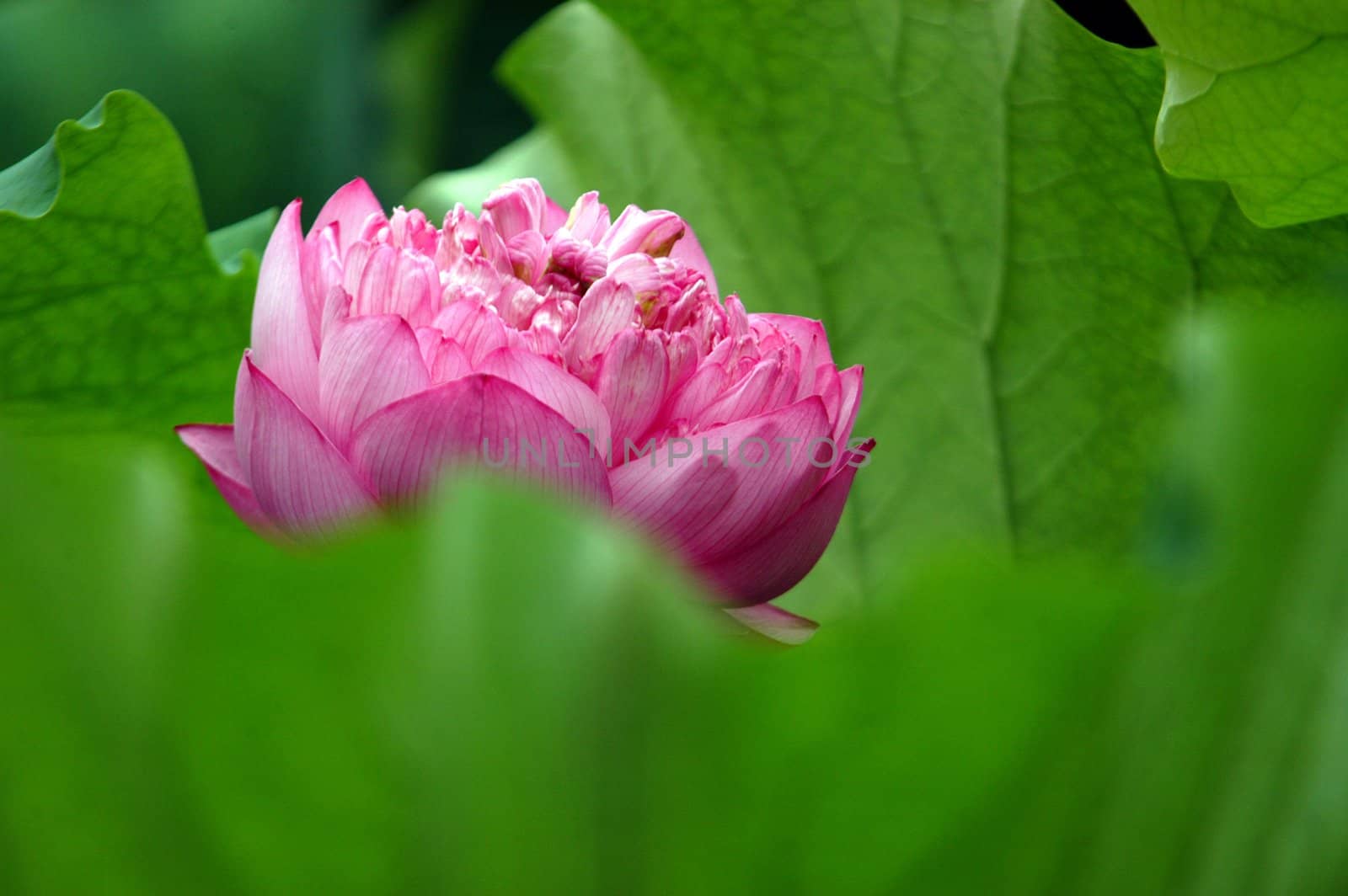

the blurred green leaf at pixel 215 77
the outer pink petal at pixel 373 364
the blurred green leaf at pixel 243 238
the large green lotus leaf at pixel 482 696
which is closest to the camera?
the large green lotus leaf at pixel 482 696

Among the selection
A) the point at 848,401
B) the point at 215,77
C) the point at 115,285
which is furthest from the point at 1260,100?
the point at 215,77

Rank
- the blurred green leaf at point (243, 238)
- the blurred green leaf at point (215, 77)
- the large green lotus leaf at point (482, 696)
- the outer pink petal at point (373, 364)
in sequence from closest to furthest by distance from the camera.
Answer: the large green lotus leaf at point (482, 696) → the outer pink petal at point (373, 364) → the blurred green leaf at point (243, 238) → the blurred green leaf at point (215, 77)

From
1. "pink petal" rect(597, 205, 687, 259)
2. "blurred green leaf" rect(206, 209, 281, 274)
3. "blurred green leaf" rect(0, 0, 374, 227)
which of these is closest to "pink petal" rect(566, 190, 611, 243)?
"pink petal" rect(597, 205, 687, 259)

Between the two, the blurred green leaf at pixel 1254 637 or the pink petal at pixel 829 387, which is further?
the pink petal at pixel 829 387

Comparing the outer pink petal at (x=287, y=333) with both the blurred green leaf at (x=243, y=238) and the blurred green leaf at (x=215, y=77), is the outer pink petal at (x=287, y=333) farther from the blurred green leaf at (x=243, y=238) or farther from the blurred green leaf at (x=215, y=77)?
the blurred green leaf at (x=215, y=77)

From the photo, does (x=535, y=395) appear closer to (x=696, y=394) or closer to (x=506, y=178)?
(x=696, y=394)

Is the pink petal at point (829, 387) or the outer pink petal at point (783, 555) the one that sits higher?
the pink petal at point (829, 387)

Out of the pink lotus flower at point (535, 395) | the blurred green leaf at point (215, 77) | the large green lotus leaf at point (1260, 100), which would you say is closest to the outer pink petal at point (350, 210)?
the pink lotus flower at point (535, 395)
